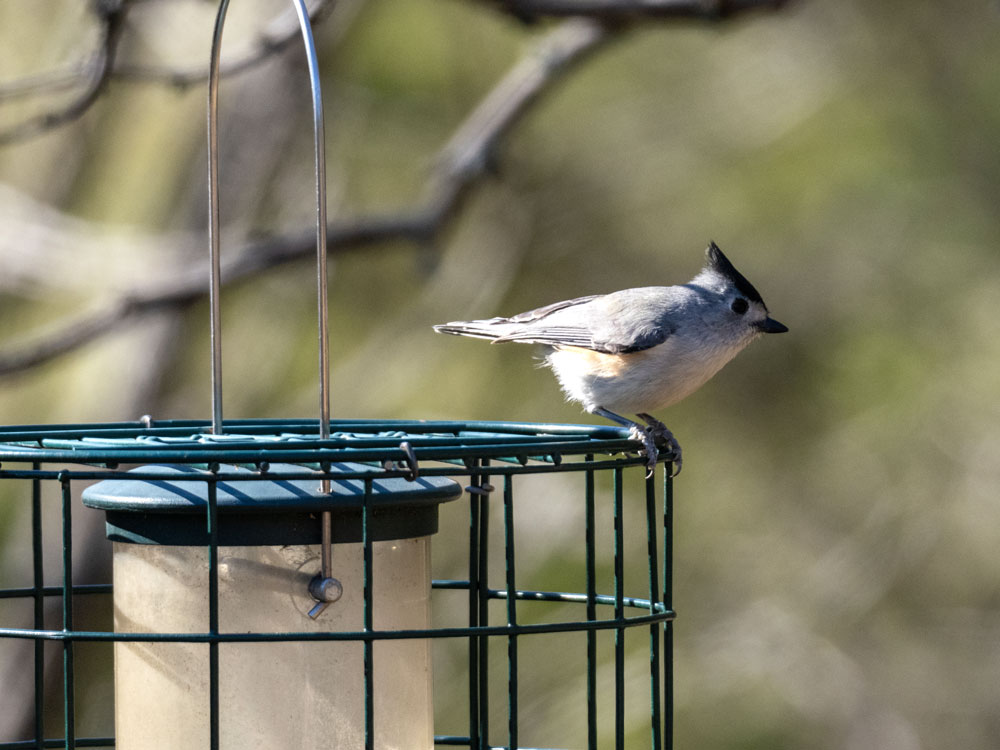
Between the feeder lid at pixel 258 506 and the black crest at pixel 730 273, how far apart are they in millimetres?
1905

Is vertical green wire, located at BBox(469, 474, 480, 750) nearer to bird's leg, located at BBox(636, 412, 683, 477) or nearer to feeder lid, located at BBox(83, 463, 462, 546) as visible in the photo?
feeder lid, located at BBox(83, 463, 462, 546)

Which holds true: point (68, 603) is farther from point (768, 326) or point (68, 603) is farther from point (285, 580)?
point (768, 326)

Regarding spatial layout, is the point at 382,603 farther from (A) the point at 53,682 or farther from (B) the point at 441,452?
(A) the point at 53,682

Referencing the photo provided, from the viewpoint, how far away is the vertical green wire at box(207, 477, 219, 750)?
89.7 inches

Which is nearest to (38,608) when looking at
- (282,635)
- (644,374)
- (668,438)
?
(282,635)

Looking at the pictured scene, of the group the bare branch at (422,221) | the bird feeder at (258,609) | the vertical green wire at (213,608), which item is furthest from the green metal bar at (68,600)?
the bare branch at (422,221)

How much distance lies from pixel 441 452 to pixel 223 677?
60 centimetres

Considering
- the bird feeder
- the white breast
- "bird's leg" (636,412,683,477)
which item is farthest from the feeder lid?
the white breast

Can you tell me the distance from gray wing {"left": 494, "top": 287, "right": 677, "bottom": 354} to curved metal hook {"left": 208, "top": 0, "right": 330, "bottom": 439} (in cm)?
132

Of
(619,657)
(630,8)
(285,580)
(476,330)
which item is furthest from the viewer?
(630,8)

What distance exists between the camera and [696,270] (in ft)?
24.9

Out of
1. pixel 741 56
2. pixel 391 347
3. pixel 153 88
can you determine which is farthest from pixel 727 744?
pixel 153 88

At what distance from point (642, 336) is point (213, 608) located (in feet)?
6.67

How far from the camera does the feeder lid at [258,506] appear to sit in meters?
2.39
